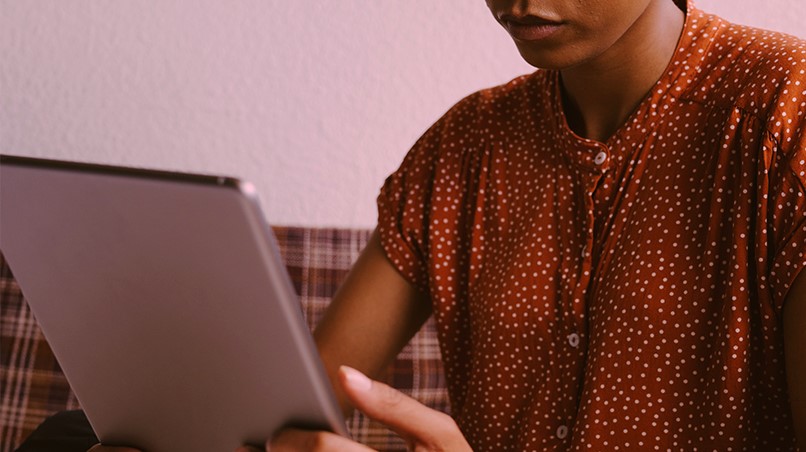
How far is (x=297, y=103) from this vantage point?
1608 millimetres

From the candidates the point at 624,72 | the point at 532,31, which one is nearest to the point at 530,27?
the point at 532,31

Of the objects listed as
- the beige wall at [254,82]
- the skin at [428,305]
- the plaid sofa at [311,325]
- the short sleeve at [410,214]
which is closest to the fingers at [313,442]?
the skin at [428,305]

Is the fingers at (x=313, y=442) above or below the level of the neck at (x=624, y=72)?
below

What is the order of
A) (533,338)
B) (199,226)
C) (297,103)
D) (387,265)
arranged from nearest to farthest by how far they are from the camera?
(199,226), (533,338), (387,265), (297,103)

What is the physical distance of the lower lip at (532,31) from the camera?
0.75 meters

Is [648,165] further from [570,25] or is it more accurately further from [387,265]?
[387,265]

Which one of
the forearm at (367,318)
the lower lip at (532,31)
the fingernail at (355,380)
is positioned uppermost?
the lower lip at (532,31)

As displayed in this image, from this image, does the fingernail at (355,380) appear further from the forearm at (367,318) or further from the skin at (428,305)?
the forearm at (367,318)

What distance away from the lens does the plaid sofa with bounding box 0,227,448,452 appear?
138cm

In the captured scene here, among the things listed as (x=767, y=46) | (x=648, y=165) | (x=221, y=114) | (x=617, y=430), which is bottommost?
(x=617, y=430)

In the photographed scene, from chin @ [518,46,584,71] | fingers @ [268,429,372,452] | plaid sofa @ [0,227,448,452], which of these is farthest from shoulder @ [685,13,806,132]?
plaid sofa @ [0,227,448,452]

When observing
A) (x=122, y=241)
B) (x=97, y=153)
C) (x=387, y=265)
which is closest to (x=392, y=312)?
(x=387, y=265)

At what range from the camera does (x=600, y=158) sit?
2.76ft

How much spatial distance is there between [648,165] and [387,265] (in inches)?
12.8
